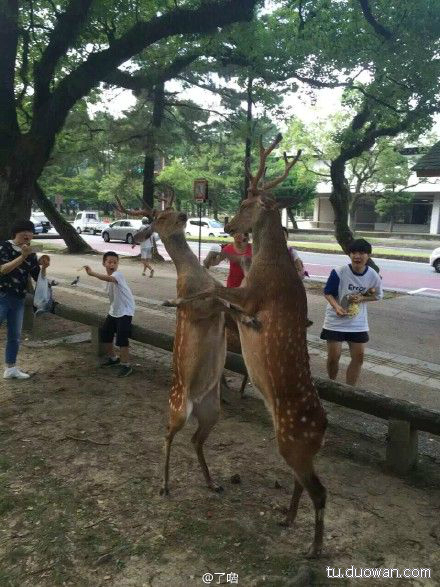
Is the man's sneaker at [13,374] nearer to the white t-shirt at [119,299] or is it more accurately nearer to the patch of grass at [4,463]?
the white t-shirt at [119,299]

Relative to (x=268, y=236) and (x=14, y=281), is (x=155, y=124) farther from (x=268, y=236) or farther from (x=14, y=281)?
(x=268, y=236)

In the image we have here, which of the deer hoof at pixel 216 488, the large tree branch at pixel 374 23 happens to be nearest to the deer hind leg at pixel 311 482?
the deer hoof at pixel 216 488

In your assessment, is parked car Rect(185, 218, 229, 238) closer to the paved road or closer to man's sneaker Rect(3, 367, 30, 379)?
the paved road

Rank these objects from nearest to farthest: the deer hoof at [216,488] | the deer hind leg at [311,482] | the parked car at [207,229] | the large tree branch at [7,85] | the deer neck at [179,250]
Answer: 1. the deer hind leg at [311,482]
2. the deer hoof at [216,488]
3. the deer neck at [179,250]
4. the large tree branch at [7,85]
5. the parked car at [207,229]

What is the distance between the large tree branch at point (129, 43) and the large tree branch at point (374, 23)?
2.10 metres

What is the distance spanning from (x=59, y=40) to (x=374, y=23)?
18.1 ft

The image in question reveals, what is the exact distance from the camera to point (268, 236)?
299cm

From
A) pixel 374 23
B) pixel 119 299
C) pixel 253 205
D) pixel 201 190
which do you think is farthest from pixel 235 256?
pixel 201 190

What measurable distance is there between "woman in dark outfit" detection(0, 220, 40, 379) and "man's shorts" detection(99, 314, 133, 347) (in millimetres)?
1025

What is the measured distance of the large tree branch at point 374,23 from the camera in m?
8.43

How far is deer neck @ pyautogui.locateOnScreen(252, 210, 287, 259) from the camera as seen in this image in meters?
2.94

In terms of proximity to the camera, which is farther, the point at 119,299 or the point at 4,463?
the point at 119,299

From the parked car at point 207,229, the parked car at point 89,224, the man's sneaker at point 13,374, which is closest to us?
the man's sneaker at point 13,374

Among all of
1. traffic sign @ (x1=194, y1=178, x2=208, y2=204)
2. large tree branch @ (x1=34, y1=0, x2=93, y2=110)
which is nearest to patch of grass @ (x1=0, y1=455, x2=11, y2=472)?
large tree branch @ (x1=34, y1=0, x2=93, y2=110)
